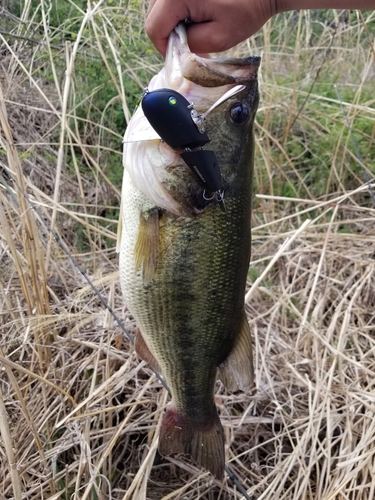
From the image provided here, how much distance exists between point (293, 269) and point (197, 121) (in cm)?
185

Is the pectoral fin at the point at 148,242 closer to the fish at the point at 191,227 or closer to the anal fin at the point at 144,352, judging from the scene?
the fish at the point at 191,227

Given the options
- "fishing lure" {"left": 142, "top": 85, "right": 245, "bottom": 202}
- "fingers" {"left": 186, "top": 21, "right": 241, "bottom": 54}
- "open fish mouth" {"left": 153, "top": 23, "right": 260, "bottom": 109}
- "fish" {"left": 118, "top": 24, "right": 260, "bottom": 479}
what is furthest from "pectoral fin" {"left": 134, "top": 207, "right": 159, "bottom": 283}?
"fingers" {"left": 186, "top": 21, "right": 241, "bottom": 54}

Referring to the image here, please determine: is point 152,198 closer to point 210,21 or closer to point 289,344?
point 210,21

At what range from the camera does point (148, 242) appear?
51.7 inches

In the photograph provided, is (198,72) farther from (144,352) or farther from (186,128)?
(144,352)

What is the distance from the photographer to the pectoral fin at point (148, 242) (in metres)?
1.32

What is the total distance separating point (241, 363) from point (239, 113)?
2.48 ft

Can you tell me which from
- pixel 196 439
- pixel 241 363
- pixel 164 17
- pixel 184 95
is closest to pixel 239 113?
pixel 184 95

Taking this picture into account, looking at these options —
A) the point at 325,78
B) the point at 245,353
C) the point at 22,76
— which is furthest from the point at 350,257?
the point at 22,76

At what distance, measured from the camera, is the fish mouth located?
1.23 metres

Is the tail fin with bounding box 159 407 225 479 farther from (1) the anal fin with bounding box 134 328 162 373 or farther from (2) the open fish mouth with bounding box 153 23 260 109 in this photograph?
(2) the open fish mouth with bounding box 153 23 260 109

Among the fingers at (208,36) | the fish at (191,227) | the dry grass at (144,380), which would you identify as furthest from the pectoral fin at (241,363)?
the fingers at (208,36)

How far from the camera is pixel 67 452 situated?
2041mm

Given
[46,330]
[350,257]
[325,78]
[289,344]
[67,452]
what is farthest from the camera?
[325,78]
